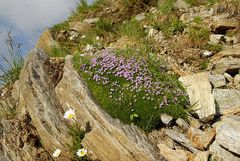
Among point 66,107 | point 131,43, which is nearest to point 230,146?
point 66,107

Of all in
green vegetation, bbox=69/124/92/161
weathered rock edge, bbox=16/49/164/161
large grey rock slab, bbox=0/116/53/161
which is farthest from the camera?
large grey rock slab, bbox=0/116/53/161

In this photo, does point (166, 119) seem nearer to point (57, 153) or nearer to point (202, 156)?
point (202, 156)

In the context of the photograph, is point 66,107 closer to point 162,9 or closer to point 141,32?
point 141,32

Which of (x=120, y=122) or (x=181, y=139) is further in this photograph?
(x=120, y=122)

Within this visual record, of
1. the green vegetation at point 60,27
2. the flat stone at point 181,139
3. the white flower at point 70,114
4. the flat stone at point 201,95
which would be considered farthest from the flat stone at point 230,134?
the green vegetation at point 60,27

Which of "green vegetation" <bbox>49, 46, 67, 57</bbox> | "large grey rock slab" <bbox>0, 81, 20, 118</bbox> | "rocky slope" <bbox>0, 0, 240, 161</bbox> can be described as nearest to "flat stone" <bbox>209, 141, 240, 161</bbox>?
"rocky slope" <bbox>0, 0, 240, 161</bbox>

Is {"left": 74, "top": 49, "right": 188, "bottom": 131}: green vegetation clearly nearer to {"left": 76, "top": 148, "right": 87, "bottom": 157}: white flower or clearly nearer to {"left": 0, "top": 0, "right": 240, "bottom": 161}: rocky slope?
{"left": 0, "top": 0, "right": 240, "bottom": 161}: rocky slope

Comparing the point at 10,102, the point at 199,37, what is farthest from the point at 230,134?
the point at 10,102
